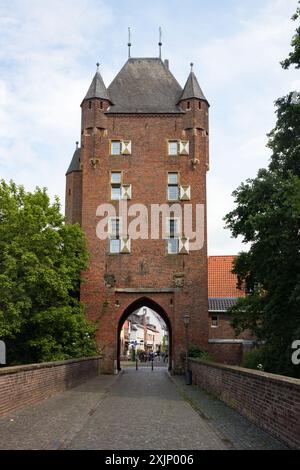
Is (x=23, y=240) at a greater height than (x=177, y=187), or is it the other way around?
(x=177, y=187)

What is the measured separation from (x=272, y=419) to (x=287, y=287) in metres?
8.85

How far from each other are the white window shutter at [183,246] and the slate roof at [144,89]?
799cm

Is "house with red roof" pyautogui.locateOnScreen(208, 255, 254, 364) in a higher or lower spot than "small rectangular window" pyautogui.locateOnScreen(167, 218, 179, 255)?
lower

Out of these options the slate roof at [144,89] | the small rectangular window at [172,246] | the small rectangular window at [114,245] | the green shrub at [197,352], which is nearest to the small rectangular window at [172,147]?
the slate roof at [144,89]

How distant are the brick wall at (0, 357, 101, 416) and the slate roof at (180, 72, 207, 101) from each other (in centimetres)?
1909

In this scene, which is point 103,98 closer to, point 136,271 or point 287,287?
point 136,271

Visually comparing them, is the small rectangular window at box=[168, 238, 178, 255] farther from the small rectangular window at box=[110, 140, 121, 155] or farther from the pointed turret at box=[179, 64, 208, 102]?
the pointed turret at box=[179, 64, 208, 102]

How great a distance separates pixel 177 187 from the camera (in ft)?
111

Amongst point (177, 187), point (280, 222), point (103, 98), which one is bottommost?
point (280, 222)

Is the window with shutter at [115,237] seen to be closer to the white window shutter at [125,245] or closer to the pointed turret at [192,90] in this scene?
the white window shutter at [125,245]

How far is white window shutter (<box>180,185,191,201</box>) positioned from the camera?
110ft

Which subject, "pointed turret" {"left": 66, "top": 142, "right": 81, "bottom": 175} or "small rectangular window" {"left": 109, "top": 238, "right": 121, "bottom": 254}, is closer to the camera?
"small rectangular window" {"left": 109, "top": 238, "right": 121, "bottom": 254}

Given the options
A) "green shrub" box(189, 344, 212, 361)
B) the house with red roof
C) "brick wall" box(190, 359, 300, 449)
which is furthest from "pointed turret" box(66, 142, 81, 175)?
"brick wall" box(190, 359, 300, 449)

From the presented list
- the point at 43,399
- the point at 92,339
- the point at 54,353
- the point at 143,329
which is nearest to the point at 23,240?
the point at 54,353
